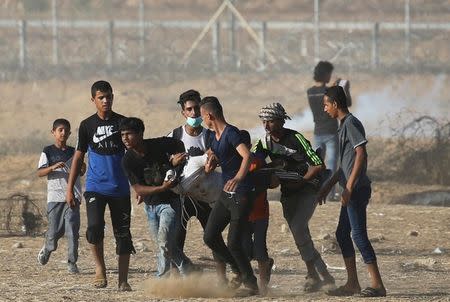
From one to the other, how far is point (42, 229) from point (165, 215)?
5220 mm

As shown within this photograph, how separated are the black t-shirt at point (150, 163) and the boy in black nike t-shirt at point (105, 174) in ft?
1.21

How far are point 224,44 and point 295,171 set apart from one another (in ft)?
88.3

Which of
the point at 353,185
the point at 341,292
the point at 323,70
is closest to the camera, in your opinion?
the point at 353,185

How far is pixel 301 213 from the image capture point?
11.5 m

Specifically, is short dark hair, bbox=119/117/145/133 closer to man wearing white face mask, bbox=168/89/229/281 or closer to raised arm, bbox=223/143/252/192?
man wearing white face mask, bbox=168/89/229/281

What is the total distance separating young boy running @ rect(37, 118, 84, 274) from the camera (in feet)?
43.5

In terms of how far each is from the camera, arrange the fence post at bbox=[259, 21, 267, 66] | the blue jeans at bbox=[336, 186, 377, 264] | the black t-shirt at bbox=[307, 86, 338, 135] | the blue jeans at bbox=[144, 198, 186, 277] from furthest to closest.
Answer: the fence post at bbox=[259, 21, 267, 66], the black t-shirt at bbox=[307, 86, 338, 135], the blue jeans at bbox=[144, 198, 186, 277], the blue jeans at bbox=[336, 186, 377, 264]

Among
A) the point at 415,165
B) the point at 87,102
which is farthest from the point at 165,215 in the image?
→ the point at 87,102

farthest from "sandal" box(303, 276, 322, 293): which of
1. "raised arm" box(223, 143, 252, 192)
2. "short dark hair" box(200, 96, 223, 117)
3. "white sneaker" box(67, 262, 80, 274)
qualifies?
"white sneaker" box(67, 262, 80, 274)

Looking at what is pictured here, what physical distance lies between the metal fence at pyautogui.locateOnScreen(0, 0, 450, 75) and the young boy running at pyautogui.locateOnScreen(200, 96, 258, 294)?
24.7 metres

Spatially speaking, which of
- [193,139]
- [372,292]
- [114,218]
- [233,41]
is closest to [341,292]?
[372,292]

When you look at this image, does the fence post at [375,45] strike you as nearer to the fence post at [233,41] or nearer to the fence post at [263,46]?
the fence post at [263,46]

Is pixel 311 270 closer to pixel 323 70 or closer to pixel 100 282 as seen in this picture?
pixel 100 282

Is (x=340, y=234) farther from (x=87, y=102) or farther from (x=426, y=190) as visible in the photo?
(x=87, y=102)
